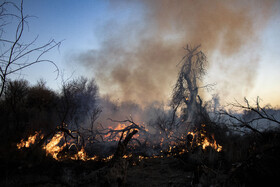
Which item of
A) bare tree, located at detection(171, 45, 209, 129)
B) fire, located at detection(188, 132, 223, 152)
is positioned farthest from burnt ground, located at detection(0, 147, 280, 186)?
bare tree, located at detection(171, 45, 209, 129)

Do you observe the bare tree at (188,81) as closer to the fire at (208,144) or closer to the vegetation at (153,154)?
the vegetation at (153,154)

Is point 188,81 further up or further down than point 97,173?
further up

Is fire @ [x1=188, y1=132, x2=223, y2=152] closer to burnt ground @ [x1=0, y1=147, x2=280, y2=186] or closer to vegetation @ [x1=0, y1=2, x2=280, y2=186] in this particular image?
vegetation @ [x1=0, y1=2, x2=280, y2=186]

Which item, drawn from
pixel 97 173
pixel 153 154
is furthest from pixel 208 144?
pixel 97 173

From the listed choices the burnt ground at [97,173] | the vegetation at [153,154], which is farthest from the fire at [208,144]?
the burnt ground at [97,173]

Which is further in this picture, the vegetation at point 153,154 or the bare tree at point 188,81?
the bare tree at point 188,81

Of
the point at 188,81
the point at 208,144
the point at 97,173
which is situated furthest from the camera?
the point at 188,81

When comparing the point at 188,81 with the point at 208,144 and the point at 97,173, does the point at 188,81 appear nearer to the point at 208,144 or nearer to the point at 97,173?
the point at 208,144

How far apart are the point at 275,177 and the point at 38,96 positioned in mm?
21658

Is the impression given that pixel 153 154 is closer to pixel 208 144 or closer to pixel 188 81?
pixel 208 144

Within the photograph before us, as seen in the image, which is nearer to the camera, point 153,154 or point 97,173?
point 97,173

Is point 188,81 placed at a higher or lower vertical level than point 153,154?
higher

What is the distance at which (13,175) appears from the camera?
450cm

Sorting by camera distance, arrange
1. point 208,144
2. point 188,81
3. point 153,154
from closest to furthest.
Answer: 1. point 208,144
2. point 153,154
3. point 188,81
